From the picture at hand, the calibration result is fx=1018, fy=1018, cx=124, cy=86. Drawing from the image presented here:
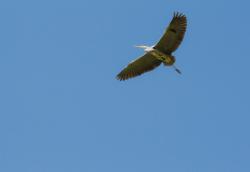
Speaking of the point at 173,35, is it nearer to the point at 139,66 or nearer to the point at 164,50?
the point at 164,50

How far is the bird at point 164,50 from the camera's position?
4338 centimetres

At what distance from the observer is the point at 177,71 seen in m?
44.1

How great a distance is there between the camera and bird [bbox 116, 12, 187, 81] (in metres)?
43.4

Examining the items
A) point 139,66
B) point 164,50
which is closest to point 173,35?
point 164,50

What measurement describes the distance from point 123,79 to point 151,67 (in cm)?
170

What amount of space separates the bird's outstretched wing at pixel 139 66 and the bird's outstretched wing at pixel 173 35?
1319mm

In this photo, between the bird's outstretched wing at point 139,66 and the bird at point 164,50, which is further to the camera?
the bird's outstretched wing at point 139,66

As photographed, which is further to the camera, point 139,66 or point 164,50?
point 139,66

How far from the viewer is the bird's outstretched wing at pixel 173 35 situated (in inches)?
1706

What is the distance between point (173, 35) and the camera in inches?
1716

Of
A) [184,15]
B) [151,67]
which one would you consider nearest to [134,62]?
[151,67]

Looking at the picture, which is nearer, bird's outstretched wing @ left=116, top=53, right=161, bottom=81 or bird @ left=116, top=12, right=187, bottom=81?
bird @ left=116, top=12, right=187, bottom=81

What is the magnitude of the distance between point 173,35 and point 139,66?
10.3ft

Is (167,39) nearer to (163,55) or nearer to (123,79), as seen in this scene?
(163,55)
